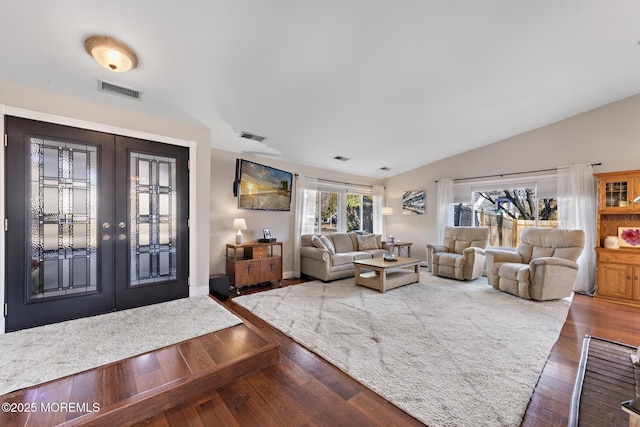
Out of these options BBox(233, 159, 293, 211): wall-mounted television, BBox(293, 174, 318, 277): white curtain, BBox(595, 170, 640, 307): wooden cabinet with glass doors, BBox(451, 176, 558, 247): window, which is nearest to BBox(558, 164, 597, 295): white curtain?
BBox(595, 170, 640, 307): wooden cabinet with glass doors

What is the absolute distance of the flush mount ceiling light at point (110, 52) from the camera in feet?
6.45

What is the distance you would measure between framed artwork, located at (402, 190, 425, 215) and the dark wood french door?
5053mm

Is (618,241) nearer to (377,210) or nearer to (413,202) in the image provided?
(413,202)

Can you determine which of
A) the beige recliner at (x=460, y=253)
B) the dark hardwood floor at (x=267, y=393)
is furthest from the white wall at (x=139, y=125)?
the beige recliner at (x=460, y=253)

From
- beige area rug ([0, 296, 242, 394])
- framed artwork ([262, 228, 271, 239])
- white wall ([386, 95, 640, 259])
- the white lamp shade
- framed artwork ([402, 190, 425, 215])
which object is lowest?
beige area rug ([0, 296, 242, 394])

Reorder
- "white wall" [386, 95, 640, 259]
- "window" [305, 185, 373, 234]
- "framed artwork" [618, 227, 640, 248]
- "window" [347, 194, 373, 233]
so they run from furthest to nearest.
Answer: "window" [347, 194, 373, 233], "window" [305, 185, 373, 234], "white wall" [386, 95, 640, 259], "framed artwork" [618, 227, 640, 248]

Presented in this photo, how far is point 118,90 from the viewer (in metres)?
2.71

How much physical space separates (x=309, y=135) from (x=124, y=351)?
3.38m

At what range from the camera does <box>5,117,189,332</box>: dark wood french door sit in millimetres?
2525

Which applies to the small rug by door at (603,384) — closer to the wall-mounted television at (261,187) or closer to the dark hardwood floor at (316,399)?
the dark hardwood floor at (316,399)

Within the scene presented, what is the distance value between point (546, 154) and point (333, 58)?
14.9ft

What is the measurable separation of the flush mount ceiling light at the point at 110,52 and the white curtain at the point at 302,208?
3.43 meters

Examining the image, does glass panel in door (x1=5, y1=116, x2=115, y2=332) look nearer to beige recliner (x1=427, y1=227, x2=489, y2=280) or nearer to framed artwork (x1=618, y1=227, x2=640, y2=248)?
beige recliner (x1=427, y1=227, x2=489, y2=280)

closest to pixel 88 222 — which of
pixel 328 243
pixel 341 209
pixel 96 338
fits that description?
pixel 96 338
